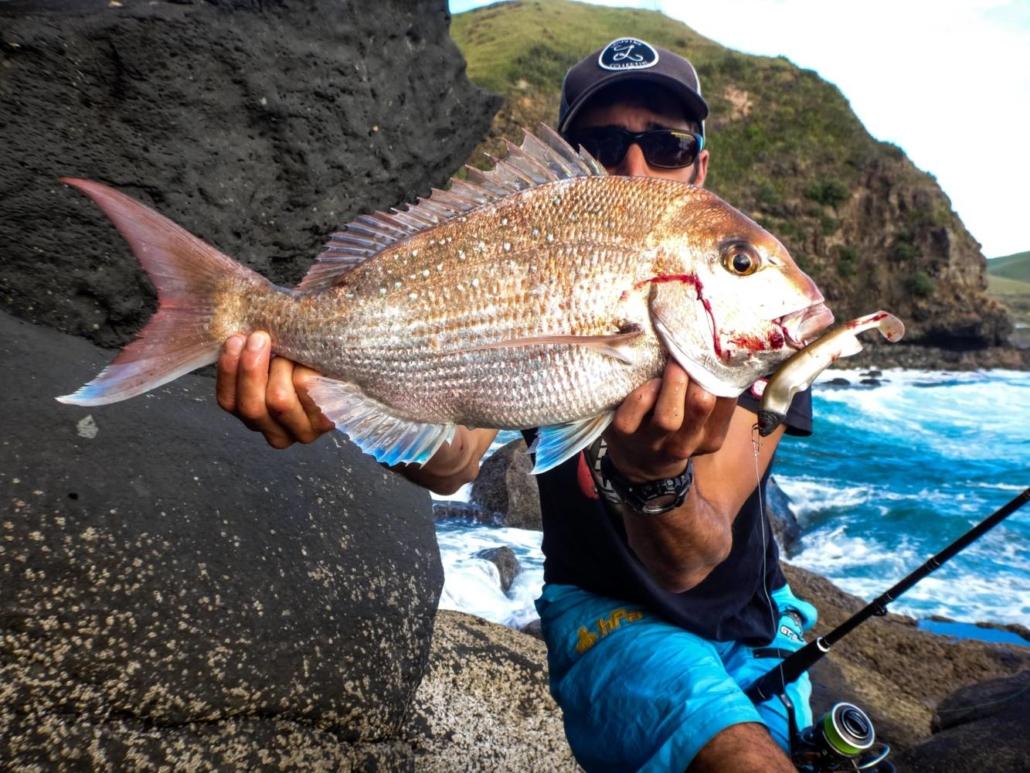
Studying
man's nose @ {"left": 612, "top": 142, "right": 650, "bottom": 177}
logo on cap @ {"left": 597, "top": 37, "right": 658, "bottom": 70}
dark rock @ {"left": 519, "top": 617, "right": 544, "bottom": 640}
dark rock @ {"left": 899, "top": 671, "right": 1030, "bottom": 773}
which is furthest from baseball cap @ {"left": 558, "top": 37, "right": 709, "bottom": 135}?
dark rock @ {"left": 519, "top": 617, "right": 544, "bottom": 640}

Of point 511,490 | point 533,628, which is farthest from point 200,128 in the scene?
point 511,490

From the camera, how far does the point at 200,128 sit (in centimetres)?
422

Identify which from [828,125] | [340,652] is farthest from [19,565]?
[828,125]

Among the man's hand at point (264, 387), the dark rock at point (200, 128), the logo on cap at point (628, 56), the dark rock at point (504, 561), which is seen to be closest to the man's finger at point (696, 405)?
the man's hand at point (264, 387)

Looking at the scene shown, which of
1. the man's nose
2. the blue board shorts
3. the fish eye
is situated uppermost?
the man's nose

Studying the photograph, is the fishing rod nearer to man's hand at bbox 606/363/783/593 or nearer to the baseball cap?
man's hand at bbox 606/363/783/593

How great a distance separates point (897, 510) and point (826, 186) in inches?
1216

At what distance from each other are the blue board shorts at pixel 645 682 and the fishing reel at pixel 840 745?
6.5 inches

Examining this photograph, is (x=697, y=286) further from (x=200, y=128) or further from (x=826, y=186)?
(x=826, y=186)

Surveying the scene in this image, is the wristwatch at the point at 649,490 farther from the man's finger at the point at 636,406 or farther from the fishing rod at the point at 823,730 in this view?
the fishing rod at the point at 823,730

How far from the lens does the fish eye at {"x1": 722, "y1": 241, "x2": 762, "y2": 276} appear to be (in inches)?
67.7

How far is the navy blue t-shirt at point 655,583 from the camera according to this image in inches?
107

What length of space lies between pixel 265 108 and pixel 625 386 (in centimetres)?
379

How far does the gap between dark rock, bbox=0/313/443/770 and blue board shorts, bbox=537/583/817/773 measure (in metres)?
0.81
